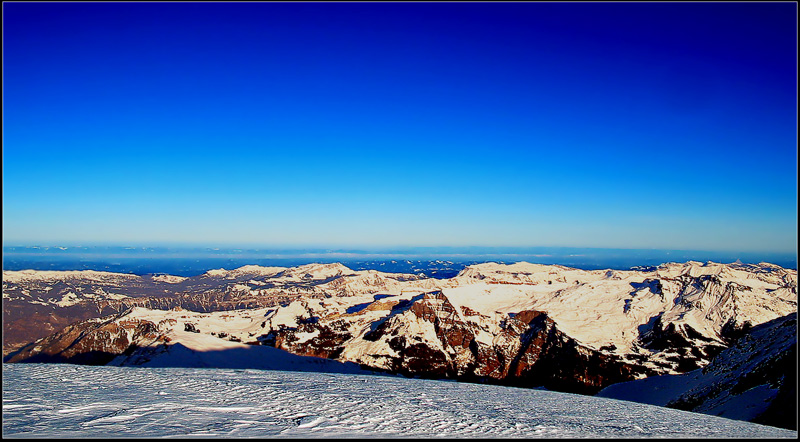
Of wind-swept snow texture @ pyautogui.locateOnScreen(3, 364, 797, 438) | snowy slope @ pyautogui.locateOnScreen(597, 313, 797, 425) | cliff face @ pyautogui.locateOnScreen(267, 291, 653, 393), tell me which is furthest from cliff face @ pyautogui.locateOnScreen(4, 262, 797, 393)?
wind-swept snow texture @ pyautogui.locateOnScreen(3, 364, 797, 438)

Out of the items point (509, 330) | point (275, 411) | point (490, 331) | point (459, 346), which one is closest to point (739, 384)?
point (275, 411)

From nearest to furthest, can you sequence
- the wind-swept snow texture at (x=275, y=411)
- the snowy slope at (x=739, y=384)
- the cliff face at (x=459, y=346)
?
the wind-swept snow texture at (x=275, y=411) < the snowy slope at (x=739, y=384) < the cliff face at (x=459, y=346)

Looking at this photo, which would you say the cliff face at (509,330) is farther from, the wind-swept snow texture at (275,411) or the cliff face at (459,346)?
the wind-swept snow texture at (275,411)

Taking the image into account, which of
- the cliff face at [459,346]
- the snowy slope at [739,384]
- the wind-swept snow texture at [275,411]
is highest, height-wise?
the wind-swept snow texture at [275,411]

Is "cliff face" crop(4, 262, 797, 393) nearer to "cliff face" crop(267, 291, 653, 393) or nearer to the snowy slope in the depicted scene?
"cliff face" crop(267, 291, 653, 393)

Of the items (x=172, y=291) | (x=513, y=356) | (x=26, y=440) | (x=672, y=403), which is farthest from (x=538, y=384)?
(x=172, y=291)

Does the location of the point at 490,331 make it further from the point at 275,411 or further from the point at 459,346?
the point at 275,411

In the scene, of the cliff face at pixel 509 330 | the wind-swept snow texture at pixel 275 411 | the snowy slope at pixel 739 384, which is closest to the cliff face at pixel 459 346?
the cliff face at pixel 509 330
